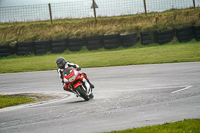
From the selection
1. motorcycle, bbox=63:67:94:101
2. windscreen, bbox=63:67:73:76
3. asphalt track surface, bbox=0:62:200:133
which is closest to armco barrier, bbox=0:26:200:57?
asphalt track surface, bbox=0:62:200:133

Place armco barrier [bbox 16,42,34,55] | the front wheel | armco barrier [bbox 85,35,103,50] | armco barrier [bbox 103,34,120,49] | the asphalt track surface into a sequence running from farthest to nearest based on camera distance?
1. armco barrier [bbox 16,42,34,55]
2. armco barrier [bbox 85,35,103,50]
3. armco barrier [bbox 103,34,120,49]
4. the front wheel
5. the asphalt track surface

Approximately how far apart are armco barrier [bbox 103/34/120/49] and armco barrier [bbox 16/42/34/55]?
5526 millimetres

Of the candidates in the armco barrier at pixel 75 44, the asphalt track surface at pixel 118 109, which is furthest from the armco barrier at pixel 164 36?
the asphalt track surface at pixel 118 109

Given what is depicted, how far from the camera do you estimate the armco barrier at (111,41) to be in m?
24.5

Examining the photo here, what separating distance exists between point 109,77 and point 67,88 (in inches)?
187

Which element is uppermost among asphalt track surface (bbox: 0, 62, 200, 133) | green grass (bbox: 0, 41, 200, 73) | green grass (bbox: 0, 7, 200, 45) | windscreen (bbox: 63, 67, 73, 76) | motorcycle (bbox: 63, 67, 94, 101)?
green grass (bbox: 0, 7, 200, 45)

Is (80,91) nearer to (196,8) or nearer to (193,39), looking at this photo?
(193,39)

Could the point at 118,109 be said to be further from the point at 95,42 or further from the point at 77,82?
the point at 95,42

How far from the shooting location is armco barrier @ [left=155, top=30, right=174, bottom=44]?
23359mm

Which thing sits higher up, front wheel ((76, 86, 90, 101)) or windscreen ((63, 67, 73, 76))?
windscreen ((63, 67, 73, 76))

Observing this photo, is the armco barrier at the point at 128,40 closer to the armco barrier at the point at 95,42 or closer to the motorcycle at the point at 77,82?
the armco barrier at the point at 95,42

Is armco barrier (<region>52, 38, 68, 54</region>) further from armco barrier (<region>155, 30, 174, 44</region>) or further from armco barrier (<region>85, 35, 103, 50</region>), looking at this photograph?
armco barrier (<region>155, 30, 174, 44</region>)

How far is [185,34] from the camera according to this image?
22.8 meters

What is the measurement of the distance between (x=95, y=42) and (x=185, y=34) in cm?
636
